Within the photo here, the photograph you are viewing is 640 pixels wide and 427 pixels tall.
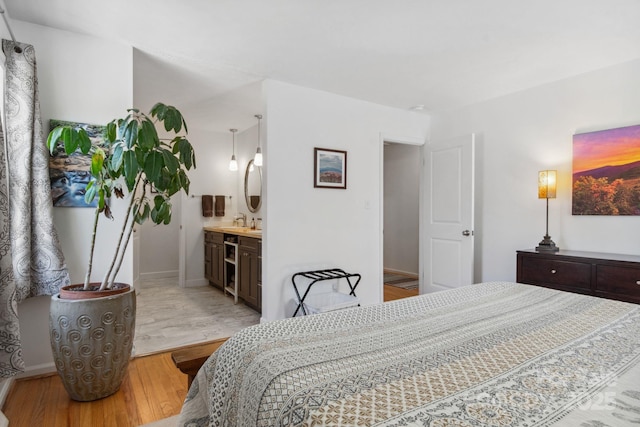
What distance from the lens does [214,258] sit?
499cm

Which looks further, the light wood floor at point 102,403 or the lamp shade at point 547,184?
the lamp shade at point 547,184

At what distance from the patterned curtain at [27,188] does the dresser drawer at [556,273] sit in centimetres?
361

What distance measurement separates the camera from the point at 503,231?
3.80 m

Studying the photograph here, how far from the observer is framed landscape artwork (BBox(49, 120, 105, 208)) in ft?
7.84

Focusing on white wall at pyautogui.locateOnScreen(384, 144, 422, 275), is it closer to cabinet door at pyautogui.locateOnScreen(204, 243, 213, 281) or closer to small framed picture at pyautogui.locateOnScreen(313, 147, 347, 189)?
small framed picture at pyautogui.locateOnScreen(313, 147, 347, 189)

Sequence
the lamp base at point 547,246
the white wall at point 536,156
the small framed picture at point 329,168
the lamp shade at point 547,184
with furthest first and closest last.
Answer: the small framed picture at point 329,168 → the lamp shade at point 547,184 → the lamp base at point 547,246 → the white wall at point 536,156

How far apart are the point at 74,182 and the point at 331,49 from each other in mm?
2103

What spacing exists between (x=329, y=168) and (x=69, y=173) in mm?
2217

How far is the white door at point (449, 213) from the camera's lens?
12.7 feet

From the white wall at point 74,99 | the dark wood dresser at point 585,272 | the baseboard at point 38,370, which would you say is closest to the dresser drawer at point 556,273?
the dark wood dresser at point 585,272

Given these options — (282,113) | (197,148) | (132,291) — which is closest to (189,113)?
(197,148)

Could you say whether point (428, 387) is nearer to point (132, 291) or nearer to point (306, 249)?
point (132, 291)

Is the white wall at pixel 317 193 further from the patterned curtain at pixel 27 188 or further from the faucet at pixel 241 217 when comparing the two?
the faucet at pixel 241 217

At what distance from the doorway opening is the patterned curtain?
4.61 metres
